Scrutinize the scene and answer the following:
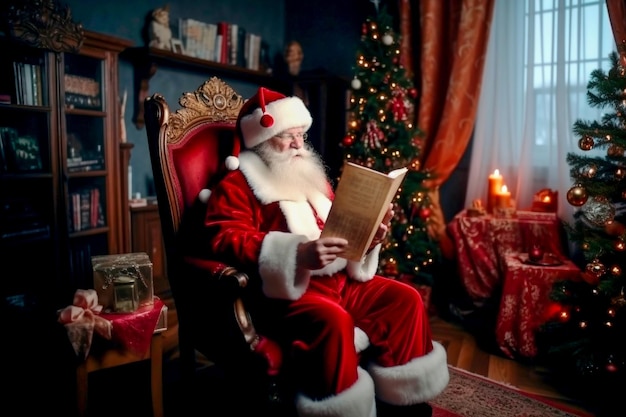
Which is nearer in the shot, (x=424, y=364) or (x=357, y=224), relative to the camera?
(x=357, y=224)

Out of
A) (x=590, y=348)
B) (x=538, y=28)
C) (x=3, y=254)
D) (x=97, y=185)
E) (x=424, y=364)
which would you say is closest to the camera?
(x=424, y=364)

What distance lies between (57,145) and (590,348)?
2.73m

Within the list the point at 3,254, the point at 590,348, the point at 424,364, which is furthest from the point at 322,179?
the point at 3,254

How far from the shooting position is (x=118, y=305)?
1.68 meters

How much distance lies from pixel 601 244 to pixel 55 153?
2615 millimetres

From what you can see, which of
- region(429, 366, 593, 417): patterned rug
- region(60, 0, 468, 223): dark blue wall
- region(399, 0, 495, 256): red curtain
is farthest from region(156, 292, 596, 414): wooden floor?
region(60, 0, 468, 223): dark blue wall

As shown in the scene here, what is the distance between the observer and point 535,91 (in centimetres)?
325

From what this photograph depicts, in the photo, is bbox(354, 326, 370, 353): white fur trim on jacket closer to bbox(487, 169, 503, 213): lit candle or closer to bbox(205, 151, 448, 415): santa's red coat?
bbox(205, 151, 448, 415): santa's red coat

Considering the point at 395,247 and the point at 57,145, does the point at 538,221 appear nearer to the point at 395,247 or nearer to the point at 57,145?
the point at 395,247

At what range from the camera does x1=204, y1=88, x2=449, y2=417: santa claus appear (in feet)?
4.86

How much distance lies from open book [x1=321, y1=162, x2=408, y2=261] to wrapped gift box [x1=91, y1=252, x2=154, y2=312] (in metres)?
0.65

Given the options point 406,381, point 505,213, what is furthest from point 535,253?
point 406,381

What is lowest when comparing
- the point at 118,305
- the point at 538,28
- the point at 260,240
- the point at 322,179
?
the point at 118,305

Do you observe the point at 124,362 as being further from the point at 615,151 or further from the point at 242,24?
the point at 242,24
